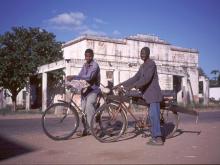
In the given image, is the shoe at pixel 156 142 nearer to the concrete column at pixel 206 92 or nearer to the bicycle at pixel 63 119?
the bicycle at pixel 63 119

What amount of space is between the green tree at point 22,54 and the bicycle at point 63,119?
2013 cm

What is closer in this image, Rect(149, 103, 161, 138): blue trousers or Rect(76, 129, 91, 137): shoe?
Rect(149, 103, 161, 138): blue trousers

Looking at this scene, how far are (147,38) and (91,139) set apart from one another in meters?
39.2

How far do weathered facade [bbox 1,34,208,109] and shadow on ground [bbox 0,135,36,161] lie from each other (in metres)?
20.4

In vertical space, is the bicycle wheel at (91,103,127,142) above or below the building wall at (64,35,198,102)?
below

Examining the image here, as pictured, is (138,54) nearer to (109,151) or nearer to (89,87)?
(89,87)

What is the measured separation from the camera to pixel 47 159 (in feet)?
15.1

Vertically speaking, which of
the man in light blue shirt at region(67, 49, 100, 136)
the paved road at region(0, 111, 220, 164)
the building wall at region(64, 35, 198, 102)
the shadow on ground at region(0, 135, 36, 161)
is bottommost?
the shadow on ground at region(0, 135, 36, 161)

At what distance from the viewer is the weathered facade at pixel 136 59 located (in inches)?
1174

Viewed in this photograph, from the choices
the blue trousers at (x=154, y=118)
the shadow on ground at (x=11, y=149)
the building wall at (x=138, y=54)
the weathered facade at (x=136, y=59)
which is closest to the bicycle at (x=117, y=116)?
the blue trousers at (x=154, y=118)

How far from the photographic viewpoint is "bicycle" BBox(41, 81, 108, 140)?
650 cm

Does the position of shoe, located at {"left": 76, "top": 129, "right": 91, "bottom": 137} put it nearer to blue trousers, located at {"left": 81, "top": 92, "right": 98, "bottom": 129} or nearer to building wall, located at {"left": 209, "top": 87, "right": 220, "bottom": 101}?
blue trousers, located at {"left": 81, "top": 92, "right": 98, "bottom": 129}

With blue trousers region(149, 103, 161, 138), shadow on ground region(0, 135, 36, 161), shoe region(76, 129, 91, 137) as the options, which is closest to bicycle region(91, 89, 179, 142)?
blue trousers region(149, 103, 161, 138)

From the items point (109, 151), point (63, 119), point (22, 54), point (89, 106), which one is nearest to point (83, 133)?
point (63, 119)
